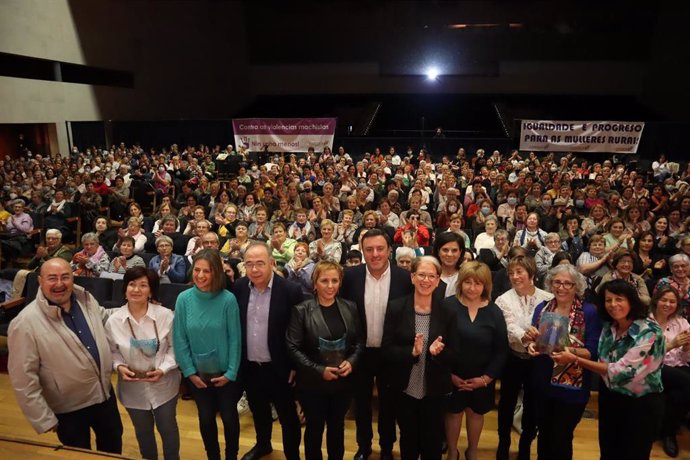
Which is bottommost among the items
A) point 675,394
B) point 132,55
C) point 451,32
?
point 675,394

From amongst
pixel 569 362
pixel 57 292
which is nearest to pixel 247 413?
pixel 57 292

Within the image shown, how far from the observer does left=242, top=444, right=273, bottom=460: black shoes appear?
310 centimetres

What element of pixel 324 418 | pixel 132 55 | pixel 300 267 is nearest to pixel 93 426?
pixel 324 418

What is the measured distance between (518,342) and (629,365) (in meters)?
0.59

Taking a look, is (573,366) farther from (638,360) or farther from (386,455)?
(386,455)

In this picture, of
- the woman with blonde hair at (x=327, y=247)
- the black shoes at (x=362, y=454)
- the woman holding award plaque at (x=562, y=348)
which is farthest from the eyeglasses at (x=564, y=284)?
the woman with blonde hair at (x=327, y=247)

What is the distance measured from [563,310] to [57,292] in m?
2.54

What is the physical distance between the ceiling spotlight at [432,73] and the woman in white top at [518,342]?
62.9ft

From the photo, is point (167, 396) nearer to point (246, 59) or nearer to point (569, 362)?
point (569, 362)

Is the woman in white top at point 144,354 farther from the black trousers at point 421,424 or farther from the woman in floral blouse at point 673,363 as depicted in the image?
the woman in floral blouse at point 673,363

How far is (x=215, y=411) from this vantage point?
2.83 m


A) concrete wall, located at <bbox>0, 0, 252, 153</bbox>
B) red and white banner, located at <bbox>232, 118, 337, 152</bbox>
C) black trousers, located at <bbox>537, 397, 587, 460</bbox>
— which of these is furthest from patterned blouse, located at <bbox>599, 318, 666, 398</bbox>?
concrete wall, located at <bbox>0, 0, 252, 153</bbox>

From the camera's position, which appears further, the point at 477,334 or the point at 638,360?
the point at 477,334

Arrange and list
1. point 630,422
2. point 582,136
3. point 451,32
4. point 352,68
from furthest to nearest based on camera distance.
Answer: point 352,68, point 451,32, point 582,136, point 630,422
